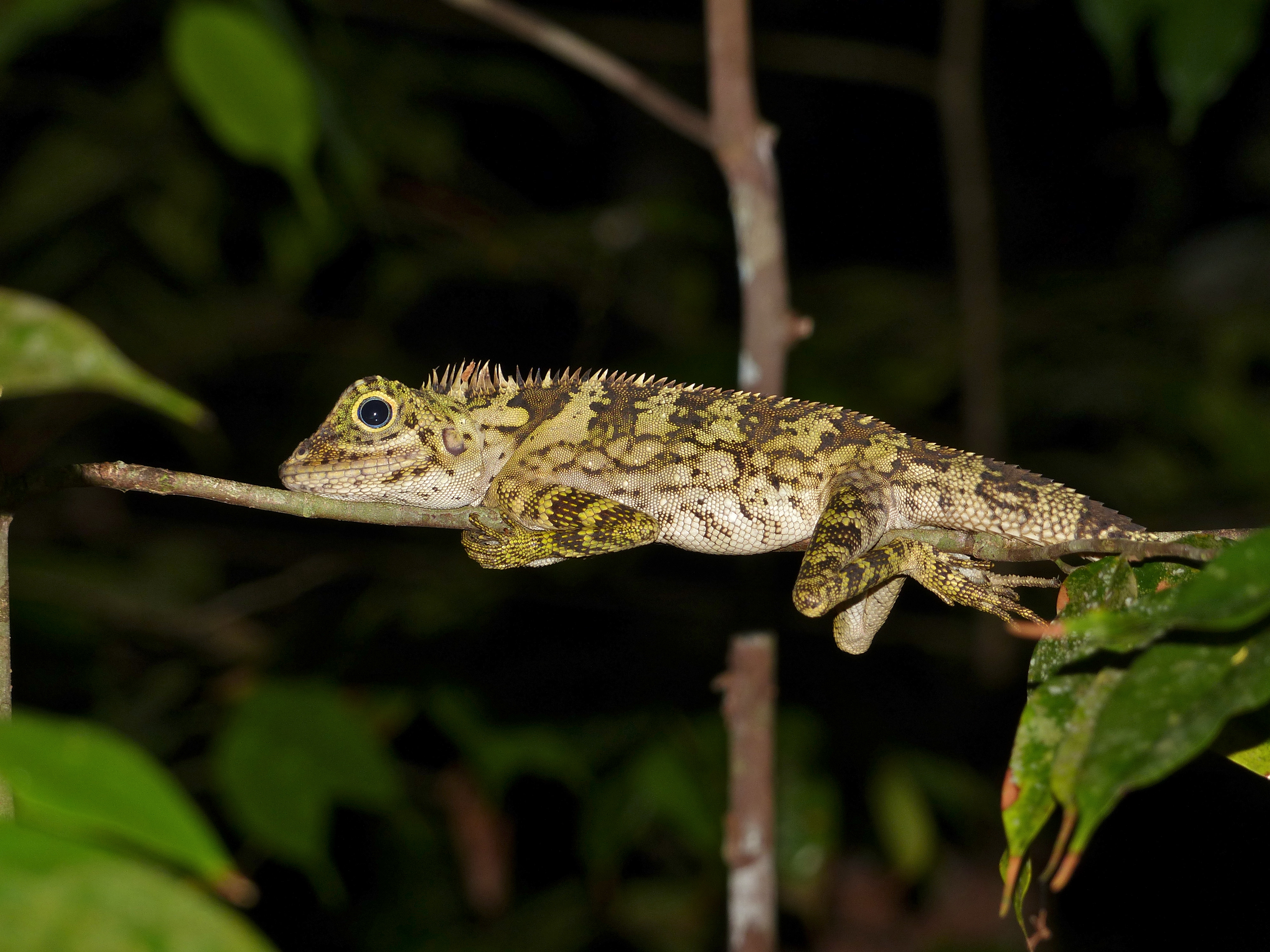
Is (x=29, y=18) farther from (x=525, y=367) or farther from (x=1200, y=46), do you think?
(x=525, y=367)

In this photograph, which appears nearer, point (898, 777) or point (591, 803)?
point (591, 803)

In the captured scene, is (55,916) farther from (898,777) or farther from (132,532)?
(132,532)

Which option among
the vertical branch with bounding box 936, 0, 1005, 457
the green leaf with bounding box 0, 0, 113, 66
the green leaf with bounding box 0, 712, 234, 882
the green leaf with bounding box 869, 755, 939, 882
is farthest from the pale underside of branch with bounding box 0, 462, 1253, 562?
the vertical branch with bounding box 936, 0, 1005, 457

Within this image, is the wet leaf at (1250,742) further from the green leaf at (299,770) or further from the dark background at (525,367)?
the green leaf at (299,770)

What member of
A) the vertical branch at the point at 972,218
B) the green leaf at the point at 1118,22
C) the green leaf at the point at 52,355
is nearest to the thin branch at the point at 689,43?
the vertical branch at the point at 972,218

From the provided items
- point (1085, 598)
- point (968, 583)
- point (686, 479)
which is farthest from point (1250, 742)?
point (686, 479)

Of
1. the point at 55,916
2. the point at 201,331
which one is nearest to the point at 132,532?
the point at 201,331
